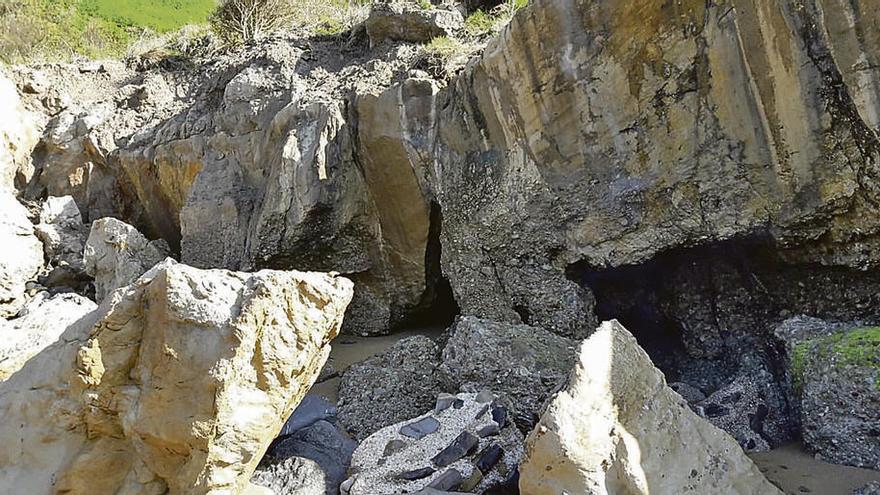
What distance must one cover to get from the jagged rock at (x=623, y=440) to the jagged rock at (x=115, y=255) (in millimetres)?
6209

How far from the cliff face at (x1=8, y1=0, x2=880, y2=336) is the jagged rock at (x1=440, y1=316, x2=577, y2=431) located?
73 cm

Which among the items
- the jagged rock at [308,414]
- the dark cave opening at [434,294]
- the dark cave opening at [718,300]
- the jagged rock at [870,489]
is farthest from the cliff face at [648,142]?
the jagged rock at [308,414]

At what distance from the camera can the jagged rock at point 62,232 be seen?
8.41 m

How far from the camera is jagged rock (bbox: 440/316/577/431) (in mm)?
4461

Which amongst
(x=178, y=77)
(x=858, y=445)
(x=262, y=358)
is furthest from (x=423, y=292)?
(x=178, y=77)

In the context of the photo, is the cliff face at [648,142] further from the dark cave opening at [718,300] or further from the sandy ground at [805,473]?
the sandy ground at [805,473]

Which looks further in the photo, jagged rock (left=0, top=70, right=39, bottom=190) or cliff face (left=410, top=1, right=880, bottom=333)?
jagged rock (left=0, top=70, right=39, bottom=190)

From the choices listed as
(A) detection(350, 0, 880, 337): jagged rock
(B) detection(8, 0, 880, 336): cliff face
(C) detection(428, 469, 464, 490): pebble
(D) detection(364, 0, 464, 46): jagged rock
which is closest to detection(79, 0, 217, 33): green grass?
(D) detection(364, 0, 464, 46): jagged rock

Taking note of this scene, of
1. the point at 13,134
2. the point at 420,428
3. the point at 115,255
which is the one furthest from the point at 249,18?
the point at 420,428

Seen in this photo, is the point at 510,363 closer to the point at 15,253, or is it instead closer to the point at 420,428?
the point at 420,428

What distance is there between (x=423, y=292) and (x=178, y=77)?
639 cm

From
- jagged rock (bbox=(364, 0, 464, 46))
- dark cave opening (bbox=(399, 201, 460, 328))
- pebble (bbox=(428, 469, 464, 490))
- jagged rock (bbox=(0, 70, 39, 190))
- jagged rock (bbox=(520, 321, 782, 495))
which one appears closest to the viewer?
jagged rock (bbox=(520, 321, 782, 495))

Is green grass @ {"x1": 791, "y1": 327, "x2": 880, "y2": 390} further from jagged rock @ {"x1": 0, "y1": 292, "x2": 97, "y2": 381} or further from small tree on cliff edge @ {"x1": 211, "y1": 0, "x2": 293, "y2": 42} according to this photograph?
small tree on cliff edge @ {"x1": 211, "y1": 0, "x2": 293, "y2": 42}

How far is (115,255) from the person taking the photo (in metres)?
7.54
